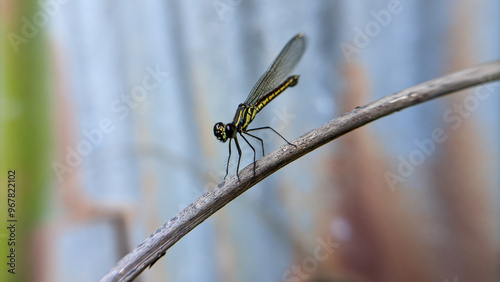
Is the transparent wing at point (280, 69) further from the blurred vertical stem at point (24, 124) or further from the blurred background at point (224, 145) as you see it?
the blurred vertical stem at point (24, 124)

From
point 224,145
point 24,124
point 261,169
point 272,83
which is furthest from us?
point 224,145

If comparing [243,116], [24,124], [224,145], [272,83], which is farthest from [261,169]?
[24,124]

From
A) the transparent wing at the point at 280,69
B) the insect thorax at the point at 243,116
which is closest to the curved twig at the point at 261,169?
the insect thorax at the point at 243,116

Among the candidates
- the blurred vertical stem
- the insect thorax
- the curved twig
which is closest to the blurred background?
the blurred vertical stem

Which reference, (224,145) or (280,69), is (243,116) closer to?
(280,69)

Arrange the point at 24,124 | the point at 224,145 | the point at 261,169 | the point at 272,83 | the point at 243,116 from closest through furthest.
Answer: the point at 261,169 < the point at 243,116 < the point at 272,83 < the point at 24,124 < the point at 224,145

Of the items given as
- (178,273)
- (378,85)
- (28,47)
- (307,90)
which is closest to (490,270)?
(378,85)
